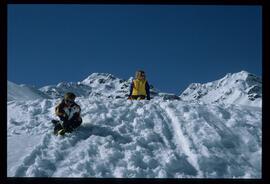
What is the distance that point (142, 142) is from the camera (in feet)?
28.0

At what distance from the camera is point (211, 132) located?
8.80 metres

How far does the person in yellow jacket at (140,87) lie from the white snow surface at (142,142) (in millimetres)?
760

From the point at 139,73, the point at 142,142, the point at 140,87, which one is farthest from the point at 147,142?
the point at 139,73

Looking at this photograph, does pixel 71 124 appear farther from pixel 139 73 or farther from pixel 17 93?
pixel 17 93

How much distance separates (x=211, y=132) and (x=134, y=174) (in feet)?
5.83

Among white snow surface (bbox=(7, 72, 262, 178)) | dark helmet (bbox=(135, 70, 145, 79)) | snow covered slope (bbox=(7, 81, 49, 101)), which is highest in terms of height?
dark helmet (bbox=(135, 70, 145, 79))

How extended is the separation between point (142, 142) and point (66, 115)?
1.32 meters

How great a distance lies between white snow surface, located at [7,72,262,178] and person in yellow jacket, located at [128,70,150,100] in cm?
76

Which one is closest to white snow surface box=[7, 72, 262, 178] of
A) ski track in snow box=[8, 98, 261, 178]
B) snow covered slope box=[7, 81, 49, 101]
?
ski track in snow box=[8, 98, 261, 178]

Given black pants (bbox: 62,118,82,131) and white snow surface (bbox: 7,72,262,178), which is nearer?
white snow surface (bbox: 7,72,262,178)

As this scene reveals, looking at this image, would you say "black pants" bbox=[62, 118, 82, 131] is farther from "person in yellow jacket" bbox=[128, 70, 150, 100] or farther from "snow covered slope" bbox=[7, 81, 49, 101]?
"snow covered slope" bbox=[7, 81, 49, 101]

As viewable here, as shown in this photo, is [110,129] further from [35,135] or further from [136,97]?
[136,97]

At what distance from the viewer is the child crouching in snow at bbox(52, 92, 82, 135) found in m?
8.70
